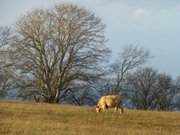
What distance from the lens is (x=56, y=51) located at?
56406 mm

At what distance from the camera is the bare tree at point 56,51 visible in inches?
2176

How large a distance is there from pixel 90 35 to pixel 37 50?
20.8 ft

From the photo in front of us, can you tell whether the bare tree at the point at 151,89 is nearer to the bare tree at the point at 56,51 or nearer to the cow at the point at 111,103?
the bare tree at the point at 56,51

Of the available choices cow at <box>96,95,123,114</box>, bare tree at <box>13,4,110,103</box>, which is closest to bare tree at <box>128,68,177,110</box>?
bare tree at <box>13,4,110,103</box>

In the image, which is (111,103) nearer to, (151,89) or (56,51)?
(56,51)

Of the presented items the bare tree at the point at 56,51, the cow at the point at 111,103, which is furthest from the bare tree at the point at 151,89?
the cow at the point at 111,103

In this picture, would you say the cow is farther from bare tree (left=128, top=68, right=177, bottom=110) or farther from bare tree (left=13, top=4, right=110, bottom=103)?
bare tree (left=128, top=68, right=177, bottom=110)

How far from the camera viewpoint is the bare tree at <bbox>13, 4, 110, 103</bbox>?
55.3 meters

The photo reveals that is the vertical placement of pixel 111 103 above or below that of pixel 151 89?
below

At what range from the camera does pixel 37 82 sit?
187ft

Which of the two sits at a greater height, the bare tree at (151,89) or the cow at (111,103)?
the bare tree at (151,89)

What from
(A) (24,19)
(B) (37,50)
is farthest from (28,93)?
(A) (24,19)

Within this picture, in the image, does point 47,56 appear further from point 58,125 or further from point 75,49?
point 58,125

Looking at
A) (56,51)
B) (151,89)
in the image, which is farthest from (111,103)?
(151,89)
